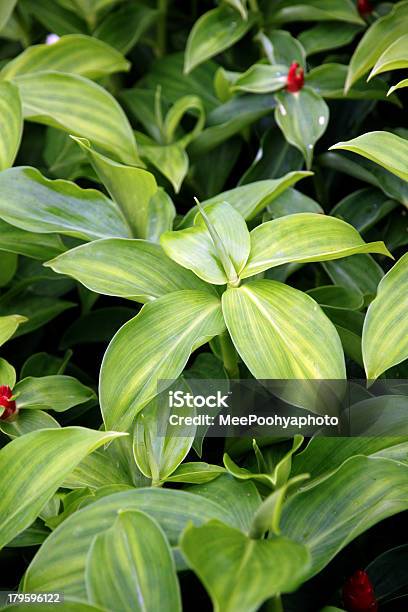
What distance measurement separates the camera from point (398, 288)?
72cm

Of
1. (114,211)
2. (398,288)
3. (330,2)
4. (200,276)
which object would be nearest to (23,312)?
(114,211)

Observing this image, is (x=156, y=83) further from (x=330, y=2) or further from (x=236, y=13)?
(x=330, y=2)

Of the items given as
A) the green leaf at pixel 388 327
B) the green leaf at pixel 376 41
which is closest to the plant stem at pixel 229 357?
the green leaf at pixel 388 327

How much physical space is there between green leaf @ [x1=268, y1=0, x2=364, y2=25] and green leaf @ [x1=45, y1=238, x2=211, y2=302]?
0.53 meters

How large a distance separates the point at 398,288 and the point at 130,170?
31 cm

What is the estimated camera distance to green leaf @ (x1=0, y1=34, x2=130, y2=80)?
1.09 metres

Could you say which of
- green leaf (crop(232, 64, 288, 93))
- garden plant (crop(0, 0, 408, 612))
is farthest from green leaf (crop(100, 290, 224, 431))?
green leaf (crop(232, 64, 288, 93))

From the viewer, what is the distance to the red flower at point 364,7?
1.11 metres

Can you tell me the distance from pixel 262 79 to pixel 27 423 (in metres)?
0.56

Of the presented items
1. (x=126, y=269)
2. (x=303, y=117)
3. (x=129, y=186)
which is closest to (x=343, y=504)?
(x=126, y=269)

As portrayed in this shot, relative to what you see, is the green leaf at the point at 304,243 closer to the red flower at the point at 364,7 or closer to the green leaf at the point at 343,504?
the green leaf at the point at 343,504

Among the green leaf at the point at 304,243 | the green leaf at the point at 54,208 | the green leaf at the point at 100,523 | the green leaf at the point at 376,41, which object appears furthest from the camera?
the green leaf at the point at 376,41

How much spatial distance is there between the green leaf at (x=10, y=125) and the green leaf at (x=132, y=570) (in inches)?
19.9

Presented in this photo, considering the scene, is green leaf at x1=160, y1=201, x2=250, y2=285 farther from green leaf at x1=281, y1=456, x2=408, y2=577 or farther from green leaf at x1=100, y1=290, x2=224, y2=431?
green leaf at x1=281, y1=456, x2=408, y2=577
